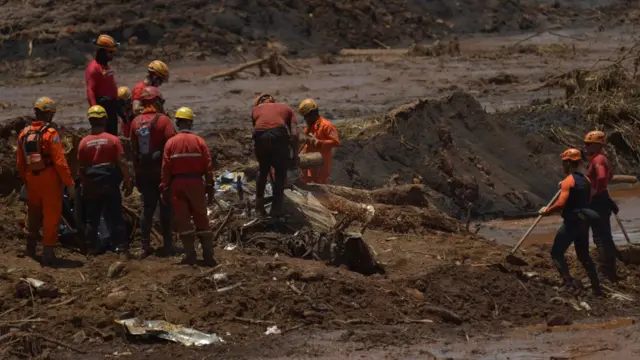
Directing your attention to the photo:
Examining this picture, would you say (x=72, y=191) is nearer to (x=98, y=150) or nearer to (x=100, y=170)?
(x=100, y=170)

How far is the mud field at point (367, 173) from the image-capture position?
38.8ft

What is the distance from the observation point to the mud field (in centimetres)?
1181

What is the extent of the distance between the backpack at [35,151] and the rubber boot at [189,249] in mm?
1492

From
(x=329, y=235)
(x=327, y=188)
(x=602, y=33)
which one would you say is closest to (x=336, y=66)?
(x=602, y=33)

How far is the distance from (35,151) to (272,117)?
2775 millimetres

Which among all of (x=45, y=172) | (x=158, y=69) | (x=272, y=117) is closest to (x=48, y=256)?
(x=45, y=172)

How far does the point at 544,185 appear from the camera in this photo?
70.0ft

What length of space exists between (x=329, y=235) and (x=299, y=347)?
2.75m

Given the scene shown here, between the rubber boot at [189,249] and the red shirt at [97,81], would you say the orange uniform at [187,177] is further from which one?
the red shirt at [97,81]

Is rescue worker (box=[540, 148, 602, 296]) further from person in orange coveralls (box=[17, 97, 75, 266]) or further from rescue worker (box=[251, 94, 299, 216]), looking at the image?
person in orange coveralls (box=[17, 97, 75, 266])

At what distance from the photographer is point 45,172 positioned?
12805 mm

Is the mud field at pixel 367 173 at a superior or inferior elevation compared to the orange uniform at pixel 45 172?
inferior

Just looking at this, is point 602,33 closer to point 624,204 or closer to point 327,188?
point 624,204

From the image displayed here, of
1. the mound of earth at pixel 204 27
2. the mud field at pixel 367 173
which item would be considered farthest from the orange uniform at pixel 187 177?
the mound of earth at pixel 204 27
